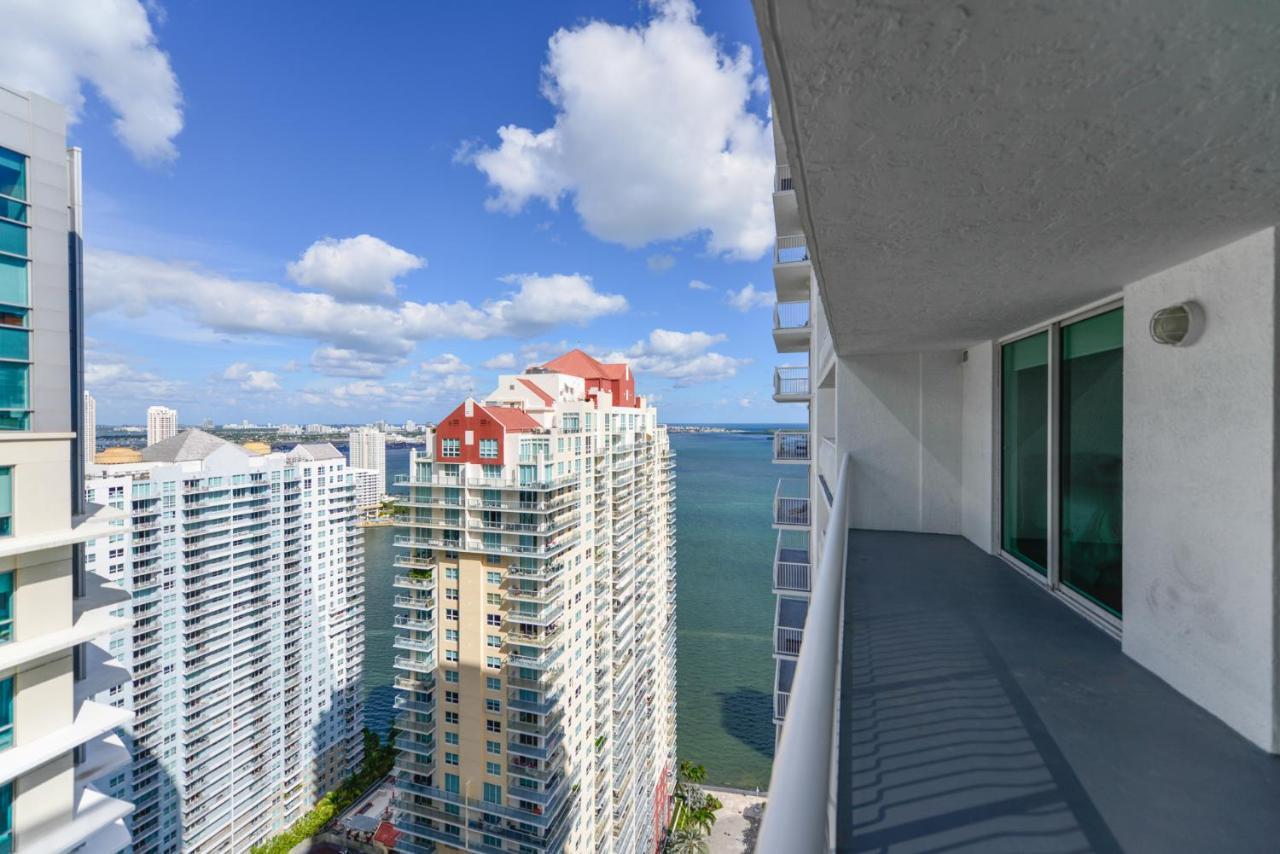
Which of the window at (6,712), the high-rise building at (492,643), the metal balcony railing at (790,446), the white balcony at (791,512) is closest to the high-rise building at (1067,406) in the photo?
the white balcony at (791,512)

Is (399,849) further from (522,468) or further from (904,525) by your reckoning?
(904,525)

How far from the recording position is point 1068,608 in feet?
10.9

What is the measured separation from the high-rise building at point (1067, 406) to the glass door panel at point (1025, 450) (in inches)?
2.1

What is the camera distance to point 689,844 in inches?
677

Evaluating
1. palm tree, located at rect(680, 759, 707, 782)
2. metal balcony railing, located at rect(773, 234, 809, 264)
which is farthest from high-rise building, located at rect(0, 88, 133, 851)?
palm tree, located at rect(680, 759, 707, 782)

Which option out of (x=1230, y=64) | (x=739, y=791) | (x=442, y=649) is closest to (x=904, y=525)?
(x=1230, y=64)

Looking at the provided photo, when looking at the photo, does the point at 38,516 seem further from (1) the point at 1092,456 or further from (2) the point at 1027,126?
(1) the point at 1092,456

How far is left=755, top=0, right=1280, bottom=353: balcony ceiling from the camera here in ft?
2.91

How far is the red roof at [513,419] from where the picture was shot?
13586 millimetres

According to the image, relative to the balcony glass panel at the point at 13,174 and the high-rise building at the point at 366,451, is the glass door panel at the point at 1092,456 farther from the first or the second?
the high-rise building at the point at 366,451

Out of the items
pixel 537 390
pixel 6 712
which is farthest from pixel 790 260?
pixel 537 390

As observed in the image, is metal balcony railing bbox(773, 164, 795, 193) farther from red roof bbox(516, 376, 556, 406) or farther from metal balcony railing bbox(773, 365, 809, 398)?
red roof bbox(516, 376, 556, 406)

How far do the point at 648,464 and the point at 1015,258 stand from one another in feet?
71.6

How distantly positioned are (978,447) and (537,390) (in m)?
13.9
